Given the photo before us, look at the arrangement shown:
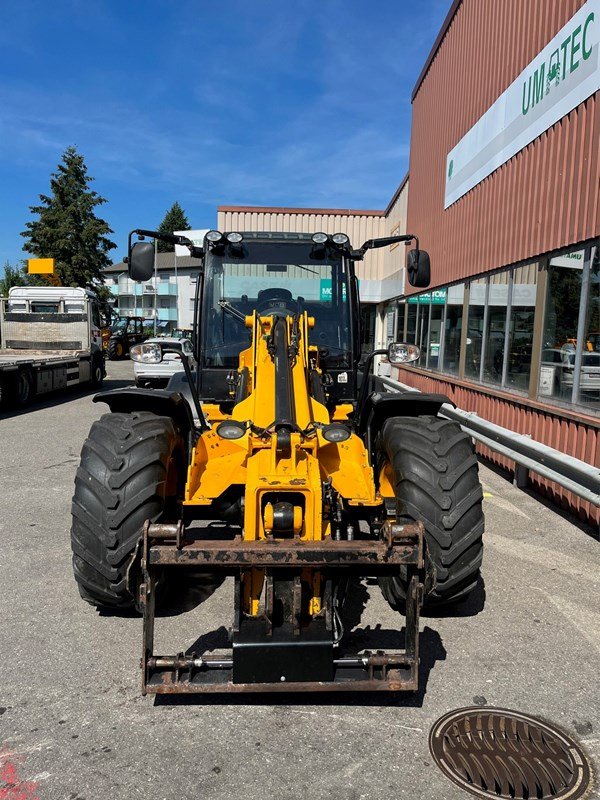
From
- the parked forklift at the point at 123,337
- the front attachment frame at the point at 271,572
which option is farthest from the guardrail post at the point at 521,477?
the parked forklift at the point at 123,337

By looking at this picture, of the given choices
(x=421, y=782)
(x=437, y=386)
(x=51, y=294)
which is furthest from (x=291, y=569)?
(x=51, y=294)

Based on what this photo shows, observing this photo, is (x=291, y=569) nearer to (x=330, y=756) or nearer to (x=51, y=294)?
(x=330, y=756)

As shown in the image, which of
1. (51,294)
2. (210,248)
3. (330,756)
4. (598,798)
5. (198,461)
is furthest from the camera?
(51,294)

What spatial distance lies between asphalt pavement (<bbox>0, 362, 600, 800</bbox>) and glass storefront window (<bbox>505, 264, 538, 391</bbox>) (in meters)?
3.51

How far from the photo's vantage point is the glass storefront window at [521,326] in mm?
8039

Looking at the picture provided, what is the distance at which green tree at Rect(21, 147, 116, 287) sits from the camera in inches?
1709

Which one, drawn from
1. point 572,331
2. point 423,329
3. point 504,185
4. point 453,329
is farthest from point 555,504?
point 423,329

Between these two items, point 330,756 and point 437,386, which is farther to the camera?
point 437,386

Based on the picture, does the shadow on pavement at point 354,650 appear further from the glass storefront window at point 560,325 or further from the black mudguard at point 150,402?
the glass storefront window at point 560,325

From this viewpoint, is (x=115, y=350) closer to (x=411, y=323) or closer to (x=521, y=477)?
(x=411, y=323)

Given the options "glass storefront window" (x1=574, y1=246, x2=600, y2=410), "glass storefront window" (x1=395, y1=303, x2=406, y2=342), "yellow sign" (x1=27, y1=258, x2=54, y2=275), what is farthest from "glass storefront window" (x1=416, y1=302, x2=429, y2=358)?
"yellow sign" (x1=27, y1=258, x2=54, y2=275)

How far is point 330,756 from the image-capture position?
276cm

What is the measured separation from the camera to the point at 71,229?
43.6m

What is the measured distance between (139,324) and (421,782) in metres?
36.2
